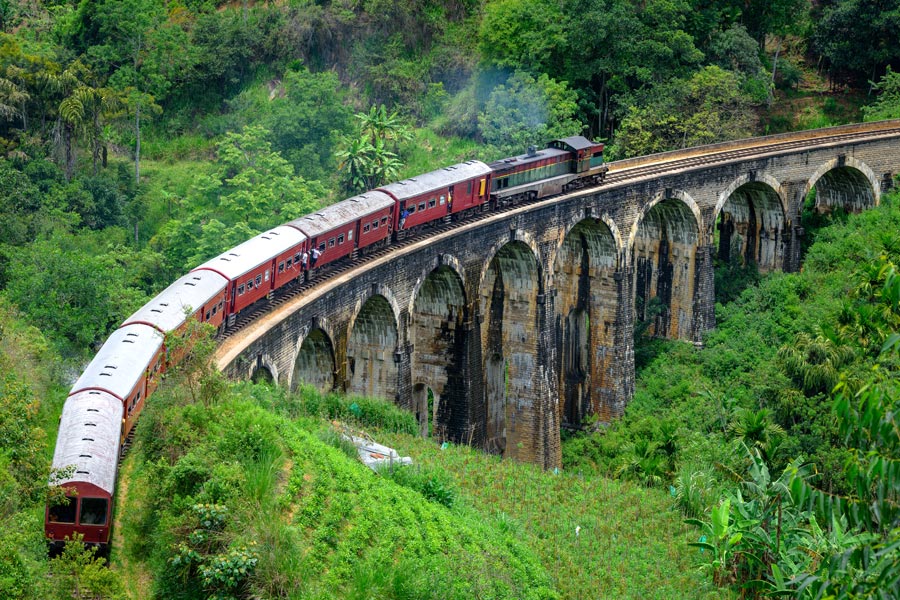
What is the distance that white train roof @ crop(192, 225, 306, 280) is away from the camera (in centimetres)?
3276

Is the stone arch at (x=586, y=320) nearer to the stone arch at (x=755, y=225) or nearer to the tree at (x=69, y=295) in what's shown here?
the stone arch at (x=755, y=225)

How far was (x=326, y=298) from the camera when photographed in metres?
34.4

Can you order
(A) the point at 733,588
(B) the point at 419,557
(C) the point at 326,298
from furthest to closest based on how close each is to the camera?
(C) the point at 326,298 → (A) the point at 733,588 → (B) the point at 419,557

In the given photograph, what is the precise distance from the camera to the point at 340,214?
38.3m

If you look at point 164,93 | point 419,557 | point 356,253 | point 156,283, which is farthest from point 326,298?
point 164,93

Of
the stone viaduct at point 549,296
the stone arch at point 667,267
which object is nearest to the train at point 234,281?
the stone viaduct at point 549,296

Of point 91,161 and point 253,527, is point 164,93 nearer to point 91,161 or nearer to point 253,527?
point 91,161

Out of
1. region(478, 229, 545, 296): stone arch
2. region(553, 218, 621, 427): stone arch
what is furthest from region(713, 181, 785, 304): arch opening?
region(478, 229, 545, 296): stone arch

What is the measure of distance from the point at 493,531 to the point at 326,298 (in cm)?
942

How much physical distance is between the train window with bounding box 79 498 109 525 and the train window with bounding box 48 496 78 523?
174mm

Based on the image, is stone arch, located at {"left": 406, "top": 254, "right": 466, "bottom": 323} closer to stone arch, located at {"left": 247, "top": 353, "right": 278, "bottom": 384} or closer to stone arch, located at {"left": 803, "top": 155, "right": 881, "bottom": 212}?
stone arch, located at {"left": 247, "top": 353, "right": 278, "bottom": 384}

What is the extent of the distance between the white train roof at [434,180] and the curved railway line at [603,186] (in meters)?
1.56

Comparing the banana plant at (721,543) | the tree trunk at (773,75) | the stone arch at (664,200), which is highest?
the tree trunk at (773,75)

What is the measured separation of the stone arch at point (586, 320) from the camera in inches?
2032
